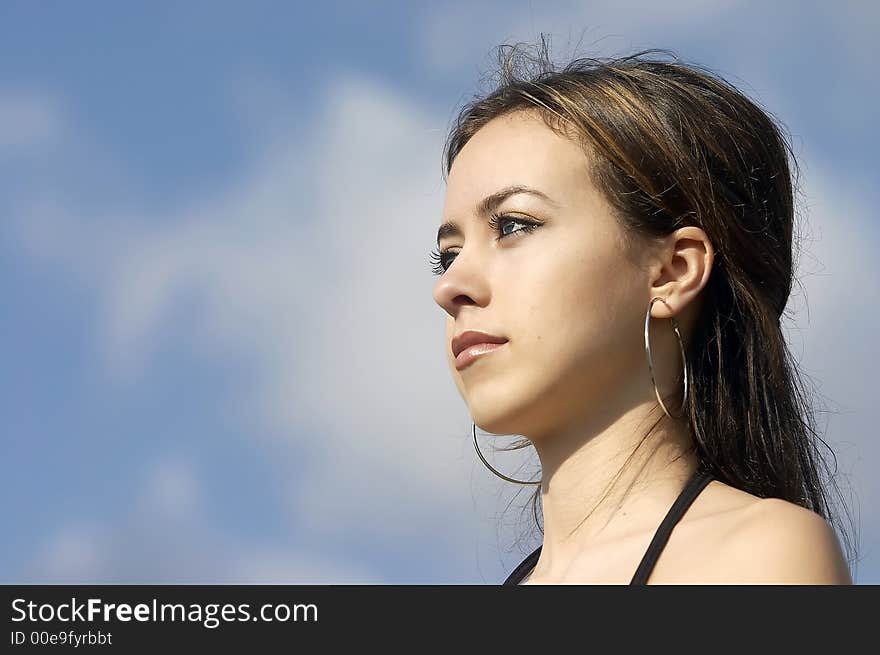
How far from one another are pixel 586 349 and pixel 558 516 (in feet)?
2.56

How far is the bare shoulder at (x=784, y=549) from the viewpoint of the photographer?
427 centimetres

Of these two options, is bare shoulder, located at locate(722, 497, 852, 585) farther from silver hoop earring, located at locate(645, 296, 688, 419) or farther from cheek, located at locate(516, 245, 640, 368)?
cheek, located at locate(516, 245, 640, 368)

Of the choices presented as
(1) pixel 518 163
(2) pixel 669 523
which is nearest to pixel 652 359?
(2) pixel 669 523

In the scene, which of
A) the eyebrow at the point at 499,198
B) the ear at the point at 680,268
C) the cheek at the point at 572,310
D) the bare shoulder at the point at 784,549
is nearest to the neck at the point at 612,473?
the cheek at the point at 572,310

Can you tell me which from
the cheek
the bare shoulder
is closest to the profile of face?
the cheek

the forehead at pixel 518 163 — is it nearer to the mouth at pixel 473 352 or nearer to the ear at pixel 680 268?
the ear at pixel 680 268

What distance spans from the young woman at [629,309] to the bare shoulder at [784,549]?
0.24 meters

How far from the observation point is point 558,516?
5281 millimetres

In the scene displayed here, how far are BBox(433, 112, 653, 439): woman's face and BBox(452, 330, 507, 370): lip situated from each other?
22mm

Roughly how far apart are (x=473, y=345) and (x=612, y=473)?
767 millimetres

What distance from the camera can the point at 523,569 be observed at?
5797 millimetres

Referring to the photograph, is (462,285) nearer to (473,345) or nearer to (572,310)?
(473,345)
